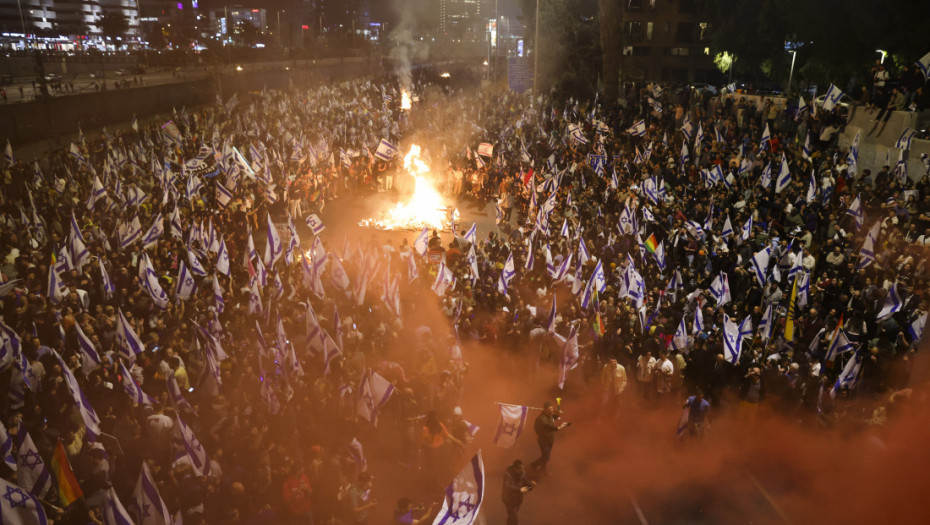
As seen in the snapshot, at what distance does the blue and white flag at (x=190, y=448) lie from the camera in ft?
26.9

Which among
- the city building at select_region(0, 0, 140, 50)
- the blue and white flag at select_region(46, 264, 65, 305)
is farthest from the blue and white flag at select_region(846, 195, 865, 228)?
the city building at select_region(0, 0, 140, 50)

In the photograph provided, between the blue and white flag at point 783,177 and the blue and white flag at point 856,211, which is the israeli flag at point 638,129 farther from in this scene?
the blue and white flag at point 856,211

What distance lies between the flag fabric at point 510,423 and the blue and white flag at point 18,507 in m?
5.58

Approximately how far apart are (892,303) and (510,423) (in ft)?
23.7

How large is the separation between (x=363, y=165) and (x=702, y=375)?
18.5 m

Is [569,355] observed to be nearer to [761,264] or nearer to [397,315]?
[397,315]

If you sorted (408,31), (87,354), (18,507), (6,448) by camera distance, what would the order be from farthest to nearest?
1. (408,31)
2. (87,354)
3. (6,448)
4. (18,507)

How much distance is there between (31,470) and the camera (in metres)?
7.44

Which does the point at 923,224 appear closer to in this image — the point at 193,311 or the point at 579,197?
the point at 579,197

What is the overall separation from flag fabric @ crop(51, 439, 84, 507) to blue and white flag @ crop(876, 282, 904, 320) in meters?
12.5

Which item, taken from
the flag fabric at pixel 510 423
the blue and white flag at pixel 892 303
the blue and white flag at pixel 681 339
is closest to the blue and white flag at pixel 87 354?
the flag fabric at pixel 510 423

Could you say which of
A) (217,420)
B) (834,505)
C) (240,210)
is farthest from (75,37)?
(834,505)

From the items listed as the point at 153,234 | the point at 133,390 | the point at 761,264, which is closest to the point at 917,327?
the point at 761,264

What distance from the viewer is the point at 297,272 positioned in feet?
48.7
